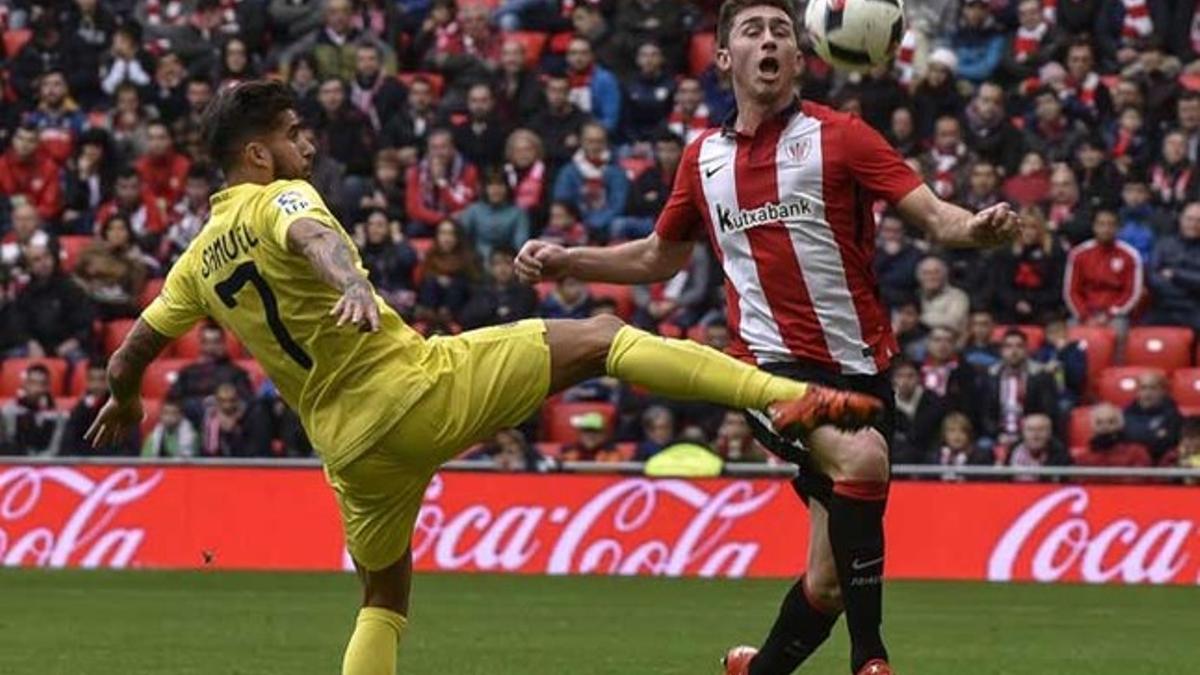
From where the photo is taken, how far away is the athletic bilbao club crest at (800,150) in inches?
381

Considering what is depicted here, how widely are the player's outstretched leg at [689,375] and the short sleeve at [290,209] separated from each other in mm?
873

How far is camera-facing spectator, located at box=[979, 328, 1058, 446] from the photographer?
66.9ft

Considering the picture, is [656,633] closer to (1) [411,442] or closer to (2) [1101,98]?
(1) [411,442]

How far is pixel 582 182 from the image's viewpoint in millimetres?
23250

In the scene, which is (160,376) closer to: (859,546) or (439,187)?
(439,187)

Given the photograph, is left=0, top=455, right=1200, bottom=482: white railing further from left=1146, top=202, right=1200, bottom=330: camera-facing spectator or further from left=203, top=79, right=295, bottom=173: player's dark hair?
left=203, top=79, right=295, bottom=173: player's dark hair

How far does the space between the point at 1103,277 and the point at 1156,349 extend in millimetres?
693

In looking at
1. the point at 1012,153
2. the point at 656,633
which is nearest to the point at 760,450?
the point at 1012,153

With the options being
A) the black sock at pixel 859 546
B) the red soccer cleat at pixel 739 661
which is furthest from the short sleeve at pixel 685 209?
the red soccer cleat at pixel 739 661

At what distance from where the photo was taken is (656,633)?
14.9 meters

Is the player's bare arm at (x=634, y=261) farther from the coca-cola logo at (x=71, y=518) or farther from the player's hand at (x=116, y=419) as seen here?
the coca-cola logo at (x=71, y=518)


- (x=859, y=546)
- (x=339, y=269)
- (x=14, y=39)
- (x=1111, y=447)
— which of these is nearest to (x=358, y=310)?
(x=339, y=269)

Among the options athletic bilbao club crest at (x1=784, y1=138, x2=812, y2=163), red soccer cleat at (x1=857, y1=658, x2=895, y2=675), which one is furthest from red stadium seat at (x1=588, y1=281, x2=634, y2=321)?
red soccer cleat at (x1=857, y1=658, x2=895, y2=675)

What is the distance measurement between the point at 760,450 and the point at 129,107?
7.74 metres
